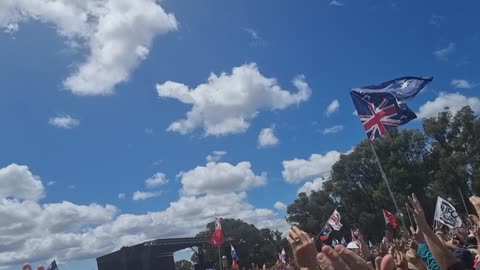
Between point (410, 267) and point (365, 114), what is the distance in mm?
11386

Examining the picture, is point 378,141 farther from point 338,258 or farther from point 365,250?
point 338,258

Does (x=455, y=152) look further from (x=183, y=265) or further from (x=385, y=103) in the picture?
(x=183, y=265)

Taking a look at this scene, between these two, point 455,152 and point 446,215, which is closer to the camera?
point 446,215

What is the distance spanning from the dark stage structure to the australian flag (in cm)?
3022

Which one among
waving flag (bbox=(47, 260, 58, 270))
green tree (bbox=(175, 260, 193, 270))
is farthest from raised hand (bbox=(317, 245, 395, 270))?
green tree (bbox=(175, 260, 193, 270))

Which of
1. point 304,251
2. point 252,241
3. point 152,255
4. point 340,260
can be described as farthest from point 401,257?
point 252,241

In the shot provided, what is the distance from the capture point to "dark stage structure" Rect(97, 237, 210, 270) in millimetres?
42812

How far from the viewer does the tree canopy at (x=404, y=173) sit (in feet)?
182

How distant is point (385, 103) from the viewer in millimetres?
14711

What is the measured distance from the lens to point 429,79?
13.6 meters

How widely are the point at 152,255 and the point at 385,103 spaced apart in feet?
105

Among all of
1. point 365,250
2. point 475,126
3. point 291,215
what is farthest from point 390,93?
point 291,215

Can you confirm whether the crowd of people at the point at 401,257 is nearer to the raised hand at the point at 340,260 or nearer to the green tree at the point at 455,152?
the raised hand at the point at 340,260

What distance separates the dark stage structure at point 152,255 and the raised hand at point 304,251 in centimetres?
4106
